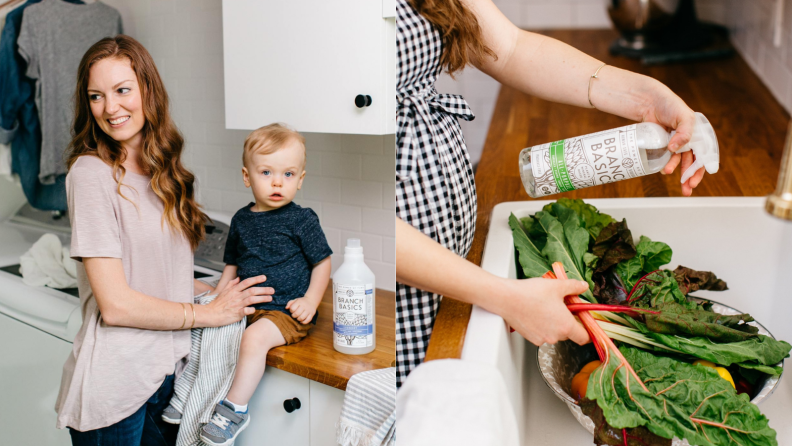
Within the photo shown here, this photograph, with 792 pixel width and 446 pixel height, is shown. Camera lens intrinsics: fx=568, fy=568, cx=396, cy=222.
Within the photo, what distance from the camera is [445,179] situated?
516 millimetres

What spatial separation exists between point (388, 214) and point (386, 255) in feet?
0.12

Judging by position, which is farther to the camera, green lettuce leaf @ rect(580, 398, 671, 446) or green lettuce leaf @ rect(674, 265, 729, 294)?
green lettuce leaf @ rect(674, 265, 729, 294)

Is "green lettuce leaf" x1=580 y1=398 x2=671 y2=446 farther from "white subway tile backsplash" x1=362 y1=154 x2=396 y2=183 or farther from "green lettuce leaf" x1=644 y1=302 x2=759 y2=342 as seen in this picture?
"white subway tile backsplash" x1=362 y1=154 x2=396 y2=183

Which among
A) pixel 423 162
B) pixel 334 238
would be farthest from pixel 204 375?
pixel 423 162

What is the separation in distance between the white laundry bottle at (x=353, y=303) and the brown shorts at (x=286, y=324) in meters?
0.03

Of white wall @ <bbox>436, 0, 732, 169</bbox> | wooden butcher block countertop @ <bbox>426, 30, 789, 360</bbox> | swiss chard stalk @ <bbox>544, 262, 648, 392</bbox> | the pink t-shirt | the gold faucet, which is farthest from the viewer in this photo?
white wall @ <bbox>436, 0, 732, 169</bbox>

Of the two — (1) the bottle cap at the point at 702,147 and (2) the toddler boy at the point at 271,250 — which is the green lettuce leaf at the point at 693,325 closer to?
(1) the bottle cap at the point at 702,147

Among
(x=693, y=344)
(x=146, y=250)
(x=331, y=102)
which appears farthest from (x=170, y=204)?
(x=693, y=344)

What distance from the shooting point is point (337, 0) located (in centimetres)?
47

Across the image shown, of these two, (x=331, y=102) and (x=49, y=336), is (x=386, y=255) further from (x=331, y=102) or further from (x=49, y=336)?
(x=49, y=336)

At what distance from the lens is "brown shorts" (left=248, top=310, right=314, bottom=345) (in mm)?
467

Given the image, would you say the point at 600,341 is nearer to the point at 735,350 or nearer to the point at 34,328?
the point at 735,350

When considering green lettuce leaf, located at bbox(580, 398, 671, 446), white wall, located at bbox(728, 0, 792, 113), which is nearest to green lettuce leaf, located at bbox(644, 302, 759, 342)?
green lettuce leaf, located at bbox(580, 398, 671, 446)

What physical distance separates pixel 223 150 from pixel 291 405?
22 centimetres
